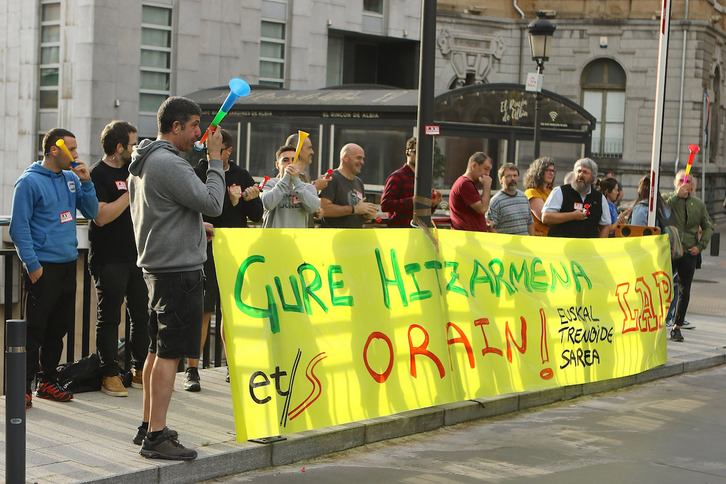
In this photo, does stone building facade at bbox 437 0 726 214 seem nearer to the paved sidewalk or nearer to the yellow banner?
the yellow banner

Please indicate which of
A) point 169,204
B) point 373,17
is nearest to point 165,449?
point 169,204

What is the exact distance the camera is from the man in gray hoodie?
562cm

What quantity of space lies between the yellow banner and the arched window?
31.0 metres

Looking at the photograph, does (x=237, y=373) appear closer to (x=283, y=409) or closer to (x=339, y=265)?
(x=283, y=409)

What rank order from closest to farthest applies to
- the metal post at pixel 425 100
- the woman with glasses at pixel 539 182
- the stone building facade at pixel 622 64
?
the metal post at pixel 425 100 < the woman with glasses at pixel 539 182 < the stone building facade at pixel 622 64

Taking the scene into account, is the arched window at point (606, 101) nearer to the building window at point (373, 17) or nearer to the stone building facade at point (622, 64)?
the stone building facade at point (622, 64)

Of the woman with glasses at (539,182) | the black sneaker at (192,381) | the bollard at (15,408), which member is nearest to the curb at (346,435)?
the bollard at (15,408)

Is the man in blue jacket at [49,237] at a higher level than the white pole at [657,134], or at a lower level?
lower

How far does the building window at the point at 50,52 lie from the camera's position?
25250mm

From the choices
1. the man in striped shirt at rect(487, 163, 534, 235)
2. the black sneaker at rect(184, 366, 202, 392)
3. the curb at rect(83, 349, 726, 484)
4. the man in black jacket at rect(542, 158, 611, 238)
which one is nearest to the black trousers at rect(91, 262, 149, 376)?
the black sneaker at rect(184, 366, 202, 392)

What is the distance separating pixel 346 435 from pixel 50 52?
21.3 metres

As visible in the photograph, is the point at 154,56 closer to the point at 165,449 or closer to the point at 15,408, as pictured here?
the point at 165,449

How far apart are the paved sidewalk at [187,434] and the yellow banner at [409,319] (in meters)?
0.11

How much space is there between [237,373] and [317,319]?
770 mm
